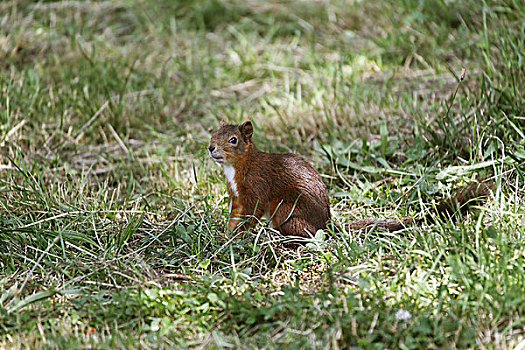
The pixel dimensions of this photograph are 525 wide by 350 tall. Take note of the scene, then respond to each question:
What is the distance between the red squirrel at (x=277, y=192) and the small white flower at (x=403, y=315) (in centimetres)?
79

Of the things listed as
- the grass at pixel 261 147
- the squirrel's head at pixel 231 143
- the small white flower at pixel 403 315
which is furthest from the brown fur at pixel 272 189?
the small white flower at pixel 403 315

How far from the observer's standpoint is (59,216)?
325cm

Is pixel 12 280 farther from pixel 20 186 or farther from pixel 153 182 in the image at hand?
pixel 153 182

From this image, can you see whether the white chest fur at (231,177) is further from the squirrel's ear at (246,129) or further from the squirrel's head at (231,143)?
the squirrel's ear at (246,129)

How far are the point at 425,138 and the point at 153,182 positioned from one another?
190cm

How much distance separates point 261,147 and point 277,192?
125cm

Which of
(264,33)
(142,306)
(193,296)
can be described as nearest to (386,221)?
(193,296)

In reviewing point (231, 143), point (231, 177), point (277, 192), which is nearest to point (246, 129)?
point (231, 143)

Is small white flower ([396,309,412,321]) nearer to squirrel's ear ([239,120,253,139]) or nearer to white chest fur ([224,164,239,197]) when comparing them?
white chest fur ([224,164,239,197])

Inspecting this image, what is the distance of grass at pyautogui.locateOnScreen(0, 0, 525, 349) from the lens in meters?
2.55

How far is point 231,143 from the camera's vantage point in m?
3.31

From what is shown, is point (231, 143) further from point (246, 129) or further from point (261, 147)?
point (261, 147)

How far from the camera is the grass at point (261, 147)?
2547 mm

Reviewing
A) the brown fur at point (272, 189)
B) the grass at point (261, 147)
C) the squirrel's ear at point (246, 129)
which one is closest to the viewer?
the grass at point (261, 147)
